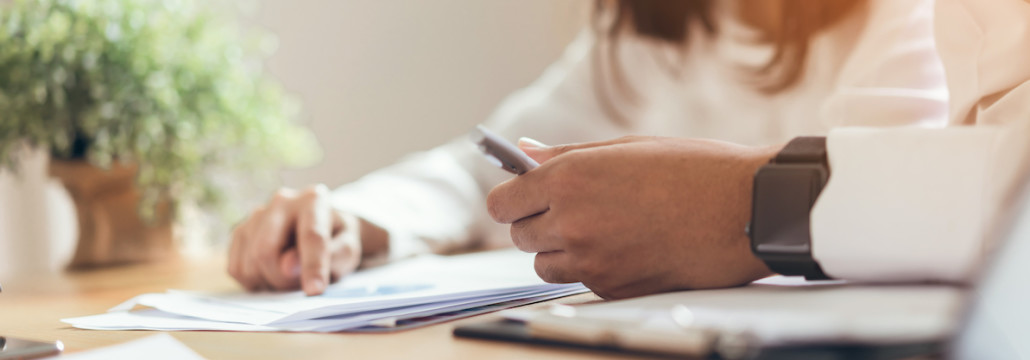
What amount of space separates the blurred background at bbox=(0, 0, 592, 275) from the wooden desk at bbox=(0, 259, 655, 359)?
984mm

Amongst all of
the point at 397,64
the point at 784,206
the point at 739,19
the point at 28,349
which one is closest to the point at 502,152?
the point at 784,206

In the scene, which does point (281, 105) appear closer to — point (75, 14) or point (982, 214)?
point (75, 14)

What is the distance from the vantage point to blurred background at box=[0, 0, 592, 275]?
5.71ft

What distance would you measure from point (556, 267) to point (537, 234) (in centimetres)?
2

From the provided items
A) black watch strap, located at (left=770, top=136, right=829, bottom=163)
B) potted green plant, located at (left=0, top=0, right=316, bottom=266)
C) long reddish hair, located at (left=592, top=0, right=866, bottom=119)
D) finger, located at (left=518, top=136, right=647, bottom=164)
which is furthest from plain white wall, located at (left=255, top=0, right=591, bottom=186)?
black watch strap, located at (left=770, top=136, right=829, bottom=163)

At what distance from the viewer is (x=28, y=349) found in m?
0.42

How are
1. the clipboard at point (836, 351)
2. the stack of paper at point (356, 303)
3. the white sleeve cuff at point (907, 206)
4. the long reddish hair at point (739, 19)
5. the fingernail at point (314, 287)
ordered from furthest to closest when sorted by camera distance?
the long reddish hair at point (739, 19), the fingernail at point (314, 287), the stack of paper at point (356, 303), the white sleeve cuff at point (907, 206), the clipboard at point (836, 351)

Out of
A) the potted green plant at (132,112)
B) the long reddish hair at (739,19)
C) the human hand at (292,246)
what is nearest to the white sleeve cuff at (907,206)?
the human hand at (292,246)

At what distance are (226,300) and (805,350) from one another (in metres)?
0.50

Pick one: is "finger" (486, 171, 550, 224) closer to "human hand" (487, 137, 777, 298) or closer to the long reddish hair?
"human hand" (487, 137, 777, 298)

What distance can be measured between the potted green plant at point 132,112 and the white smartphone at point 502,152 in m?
0.79

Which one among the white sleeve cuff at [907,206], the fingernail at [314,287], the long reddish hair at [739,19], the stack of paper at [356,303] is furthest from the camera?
the long reddish hair at [739,19]

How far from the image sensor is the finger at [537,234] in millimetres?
521

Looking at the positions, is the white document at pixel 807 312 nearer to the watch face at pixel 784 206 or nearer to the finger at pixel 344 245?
the watch face at pixel 784 206
